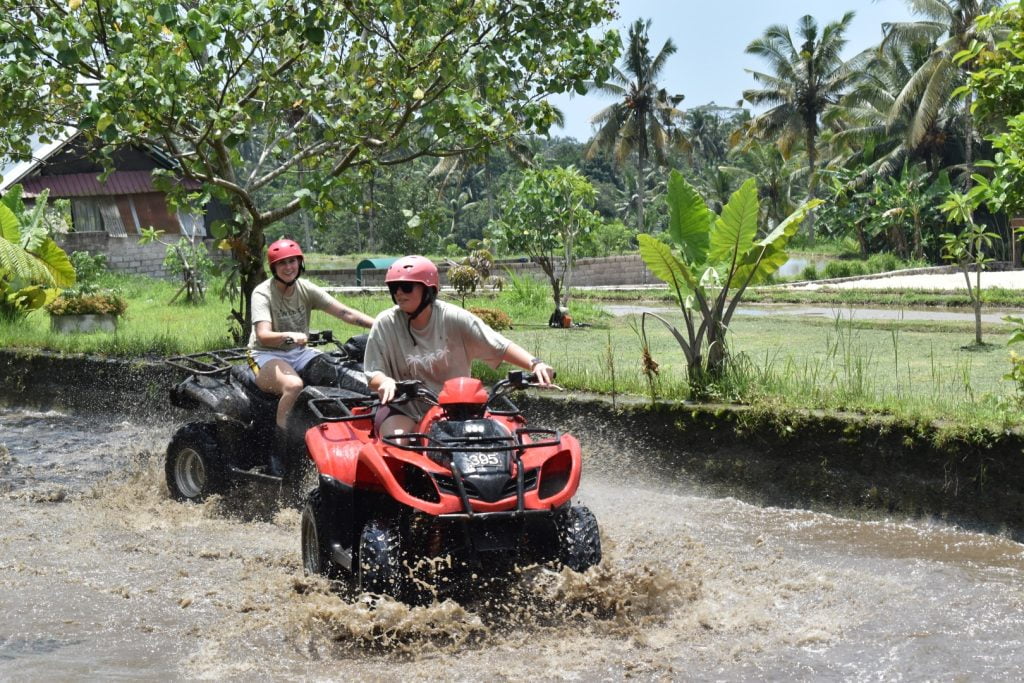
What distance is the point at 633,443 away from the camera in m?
9.34

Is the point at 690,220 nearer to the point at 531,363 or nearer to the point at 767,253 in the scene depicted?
the point at 767,253

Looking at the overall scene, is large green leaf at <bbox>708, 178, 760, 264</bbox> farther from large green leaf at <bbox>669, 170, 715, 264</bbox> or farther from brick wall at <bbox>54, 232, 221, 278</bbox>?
brick wall at <bbox>54, 232, 221, 278</bbox>

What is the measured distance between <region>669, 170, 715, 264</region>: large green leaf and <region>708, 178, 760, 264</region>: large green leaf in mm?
167

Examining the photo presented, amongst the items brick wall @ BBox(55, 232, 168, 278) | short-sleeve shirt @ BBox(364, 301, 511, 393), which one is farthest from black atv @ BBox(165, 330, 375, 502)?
brick wall @ BBox(55, 232, 168, 278)

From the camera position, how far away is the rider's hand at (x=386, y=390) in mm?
5855

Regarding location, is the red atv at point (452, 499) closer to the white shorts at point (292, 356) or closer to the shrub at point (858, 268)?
the white shorts at point (292, 356)

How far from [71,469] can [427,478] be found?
6495 mm

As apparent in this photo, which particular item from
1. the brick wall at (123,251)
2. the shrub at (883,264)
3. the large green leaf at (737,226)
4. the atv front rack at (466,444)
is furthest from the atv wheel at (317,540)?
the shrub at (883,264)

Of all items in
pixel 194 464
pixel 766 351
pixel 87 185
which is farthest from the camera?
pixel 87 185

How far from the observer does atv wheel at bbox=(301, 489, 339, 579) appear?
19.6 feet

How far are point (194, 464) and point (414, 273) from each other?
3.50 metres

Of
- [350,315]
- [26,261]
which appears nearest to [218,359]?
[350,315]

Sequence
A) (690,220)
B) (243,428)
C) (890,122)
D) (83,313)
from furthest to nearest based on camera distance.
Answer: (890,122) → (83,313) → (690,220) → (243,428)

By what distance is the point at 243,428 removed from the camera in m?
8.38
